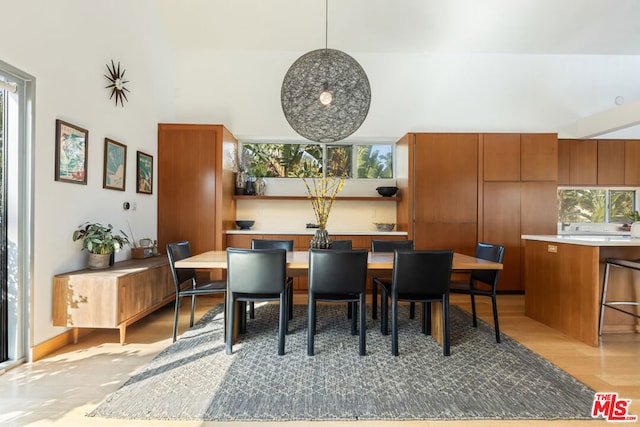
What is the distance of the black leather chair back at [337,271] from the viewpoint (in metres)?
2.50

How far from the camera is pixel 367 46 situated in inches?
197

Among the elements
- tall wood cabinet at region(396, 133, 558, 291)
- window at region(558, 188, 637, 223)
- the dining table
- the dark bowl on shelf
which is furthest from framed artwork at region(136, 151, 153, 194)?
window at region(558, 188, 637, 223)

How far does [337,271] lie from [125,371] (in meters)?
1.65

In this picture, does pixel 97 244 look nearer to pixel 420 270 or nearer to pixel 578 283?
Result: pixel 420 270

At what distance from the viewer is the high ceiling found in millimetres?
4316

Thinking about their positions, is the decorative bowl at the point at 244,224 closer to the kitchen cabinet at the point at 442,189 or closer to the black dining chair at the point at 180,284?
the black dining chair at the point at 180,284

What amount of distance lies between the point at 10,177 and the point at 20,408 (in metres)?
1.57

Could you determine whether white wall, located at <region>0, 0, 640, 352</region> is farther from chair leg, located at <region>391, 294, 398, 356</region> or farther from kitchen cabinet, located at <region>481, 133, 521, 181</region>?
chair leg, located at <region>391, 294, 398, 356</region>

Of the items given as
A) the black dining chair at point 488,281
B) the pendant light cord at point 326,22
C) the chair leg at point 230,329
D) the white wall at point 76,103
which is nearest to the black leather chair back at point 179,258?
the chair leg at point 230,329

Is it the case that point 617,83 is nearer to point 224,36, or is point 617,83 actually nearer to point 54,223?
point 224,36

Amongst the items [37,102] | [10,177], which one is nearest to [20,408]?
[10,177]

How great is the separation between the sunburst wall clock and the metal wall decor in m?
1.88

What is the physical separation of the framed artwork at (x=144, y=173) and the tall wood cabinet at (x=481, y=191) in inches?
133

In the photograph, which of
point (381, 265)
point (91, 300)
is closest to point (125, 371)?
point (91, 300)
